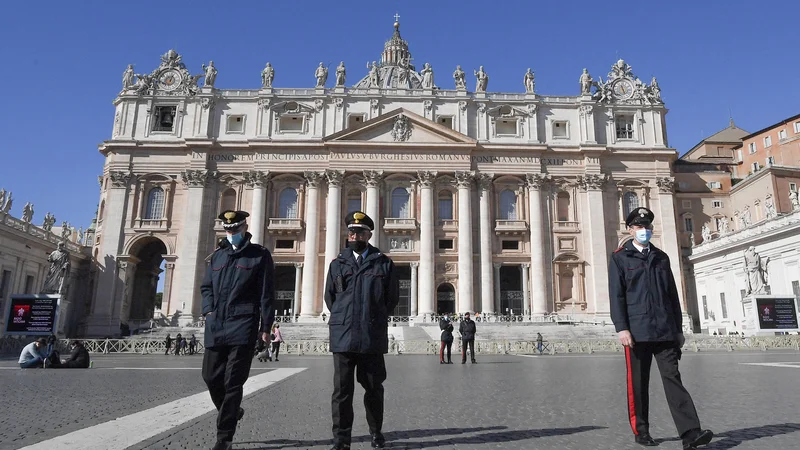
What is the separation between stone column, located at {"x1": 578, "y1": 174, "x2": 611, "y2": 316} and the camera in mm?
40531

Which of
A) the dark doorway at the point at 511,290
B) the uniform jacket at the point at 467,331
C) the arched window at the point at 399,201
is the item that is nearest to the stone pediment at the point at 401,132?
the arched window at the point at 399,201

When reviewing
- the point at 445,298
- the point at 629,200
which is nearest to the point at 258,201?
the point at 445,298

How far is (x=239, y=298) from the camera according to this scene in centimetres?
502

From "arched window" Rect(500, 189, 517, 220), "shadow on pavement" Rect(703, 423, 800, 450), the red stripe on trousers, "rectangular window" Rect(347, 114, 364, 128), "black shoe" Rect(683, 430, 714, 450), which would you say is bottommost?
"shadow on pavement" Rect(703, 423, 800, 450)

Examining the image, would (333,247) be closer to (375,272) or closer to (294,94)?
(294,94)

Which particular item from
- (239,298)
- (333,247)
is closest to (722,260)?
(333,247)

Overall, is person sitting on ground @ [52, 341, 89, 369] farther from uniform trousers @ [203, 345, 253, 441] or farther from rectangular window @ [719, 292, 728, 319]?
rectangular window @ [719, 292, 728, 319]

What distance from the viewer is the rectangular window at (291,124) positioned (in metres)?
44.2

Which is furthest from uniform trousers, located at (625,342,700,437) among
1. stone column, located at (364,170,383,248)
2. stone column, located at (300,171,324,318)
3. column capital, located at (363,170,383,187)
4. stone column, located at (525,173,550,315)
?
column capital, located at (363,170,383,187)

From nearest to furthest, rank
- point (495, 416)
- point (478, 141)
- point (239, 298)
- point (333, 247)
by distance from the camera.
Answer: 1. point (239, 298)
2. point (495, 416)
3. point (333, 247)
4. point (478, 141)

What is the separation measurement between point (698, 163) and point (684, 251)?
28.3 ft

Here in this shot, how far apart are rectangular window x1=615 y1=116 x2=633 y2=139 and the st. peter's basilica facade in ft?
0.67

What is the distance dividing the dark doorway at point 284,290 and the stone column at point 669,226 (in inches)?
1145

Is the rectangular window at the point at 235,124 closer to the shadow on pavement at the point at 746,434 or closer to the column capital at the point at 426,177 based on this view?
the column capital at the point at 426,177
